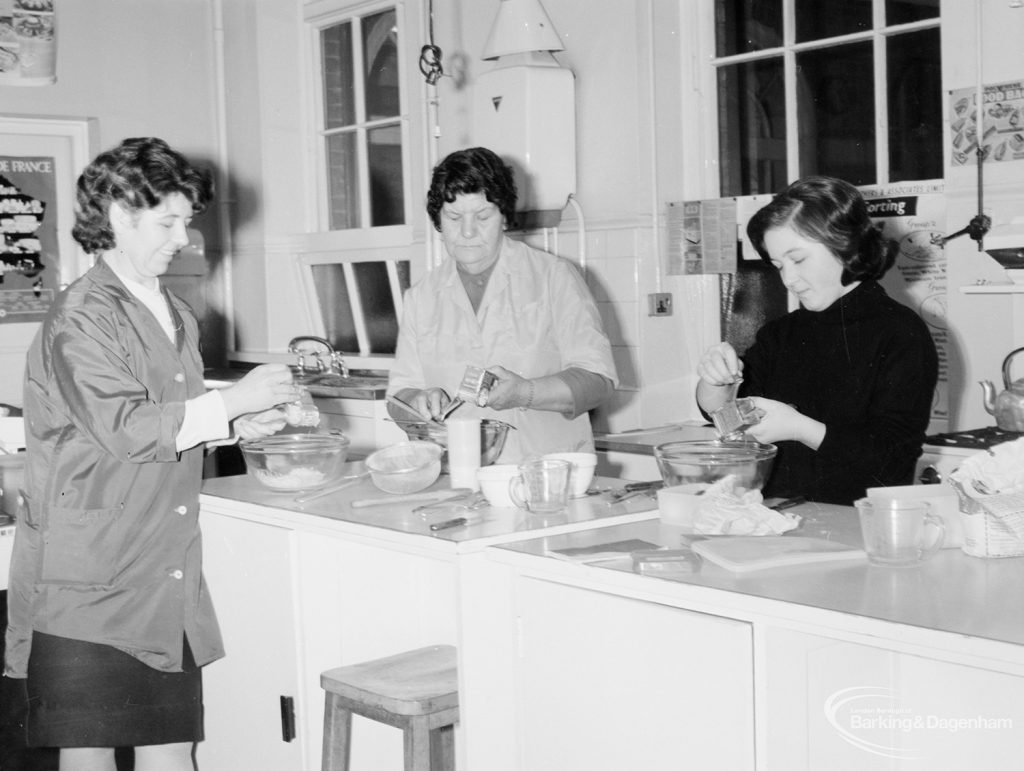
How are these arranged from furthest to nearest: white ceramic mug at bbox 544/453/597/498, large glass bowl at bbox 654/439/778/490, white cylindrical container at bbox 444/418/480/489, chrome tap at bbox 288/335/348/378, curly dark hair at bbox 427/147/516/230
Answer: chrome tap at bbox 288/335/348/378 < curly dark hair at bbox 427/147/516/230 < white cylindrical container at bbox 444/418/480/489 < white ceramic mug at bbox 544/453/597/498 < large glass bowl at bbox 654/439/778/490

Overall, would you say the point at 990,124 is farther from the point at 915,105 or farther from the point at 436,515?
the point at 436,515

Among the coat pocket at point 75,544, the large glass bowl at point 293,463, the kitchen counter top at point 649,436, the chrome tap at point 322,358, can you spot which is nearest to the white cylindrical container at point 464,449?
the large glass bowl at point 293,463

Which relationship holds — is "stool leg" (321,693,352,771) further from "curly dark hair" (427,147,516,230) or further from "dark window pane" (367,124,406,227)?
"dark window pane" (367,124,406,227)

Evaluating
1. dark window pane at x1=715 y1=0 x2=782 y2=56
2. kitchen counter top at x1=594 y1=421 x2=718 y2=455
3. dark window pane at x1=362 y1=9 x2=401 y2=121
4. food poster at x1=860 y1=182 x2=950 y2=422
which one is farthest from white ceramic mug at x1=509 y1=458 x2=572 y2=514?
dark window pane at x1=362 y1=9 x2=401 y2=121

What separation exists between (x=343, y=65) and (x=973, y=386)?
3.64m

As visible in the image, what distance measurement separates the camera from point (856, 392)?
242cm

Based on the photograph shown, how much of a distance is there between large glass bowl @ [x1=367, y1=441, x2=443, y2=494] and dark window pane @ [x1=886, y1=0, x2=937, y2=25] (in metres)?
2.17

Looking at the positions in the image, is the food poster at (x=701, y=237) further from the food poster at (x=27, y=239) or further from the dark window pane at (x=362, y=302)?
the food poster at (x=27, y=239)

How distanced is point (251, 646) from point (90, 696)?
42 centimetres

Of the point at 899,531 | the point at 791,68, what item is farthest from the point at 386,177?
the point at 899,531

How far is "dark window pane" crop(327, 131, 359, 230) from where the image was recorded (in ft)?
20.0

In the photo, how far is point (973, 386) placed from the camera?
3580 millimetres

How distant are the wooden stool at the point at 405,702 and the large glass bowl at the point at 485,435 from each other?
1.47 ft

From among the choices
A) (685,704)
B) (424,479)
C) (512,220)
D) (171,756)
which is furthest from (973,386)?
(171,756)
